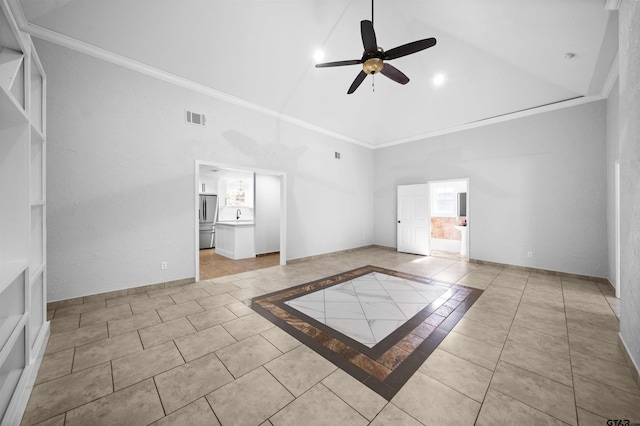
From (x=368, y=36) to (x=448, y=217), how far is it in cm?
666

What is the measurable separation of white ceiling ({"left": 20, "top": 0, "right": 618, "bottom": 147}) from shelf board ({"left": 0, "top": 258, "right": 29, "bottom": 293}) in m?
3.12

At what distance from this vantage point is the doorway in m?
7.32

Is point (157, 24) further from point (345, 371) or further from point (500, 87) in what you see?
point (500, 87)

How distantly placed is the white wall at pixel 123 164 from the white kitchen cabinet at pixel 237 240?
6.59 feet

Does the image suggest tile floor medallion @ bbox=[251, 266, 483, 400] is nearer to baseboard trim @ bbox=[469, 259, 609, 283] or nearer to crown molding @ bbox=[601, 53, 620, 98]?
baseboard trim @ bbox=[469, 259, 609, 283]

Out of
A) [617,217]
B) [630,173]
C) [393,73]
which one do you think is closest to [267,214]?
[393,73]

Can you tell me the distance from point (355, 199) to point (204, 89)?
4.74 m

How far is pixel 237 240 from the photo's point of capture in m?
6.20

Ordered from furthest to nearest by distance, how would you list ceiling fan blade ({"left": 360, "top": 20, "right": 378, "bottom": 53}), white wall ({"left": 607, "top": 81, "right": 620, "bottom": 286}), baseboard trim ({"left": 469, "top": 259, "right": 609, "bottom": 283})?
baseboard trim ({"left": 469, "top": 259, "right": 609, "bottom": 283}) → white wall ({"left": 607, "top": 81, "right": 620, "bottom": 286}) → ceiling fan blade ({"left": 360, "top": 20, "right": 378, "bottom": 53})

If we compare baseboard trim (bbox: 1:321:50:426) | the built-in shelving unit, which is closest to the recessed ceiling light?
the built-in shelving unit

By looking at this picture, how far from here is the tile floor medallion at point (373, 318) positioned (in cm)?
200

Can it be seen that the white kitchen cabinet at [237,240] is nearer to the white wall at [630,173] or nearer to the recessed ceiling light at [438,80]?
the recessed ceiling light at [438,80]

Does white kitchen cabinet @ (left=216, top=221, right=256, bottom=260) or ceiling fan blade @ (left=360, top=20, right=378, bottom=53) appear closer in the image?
ceiling fan blade @ (left=360, top=20, right=378, bottom=53)

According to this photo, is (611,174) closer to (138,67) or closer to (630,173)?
(630,173)
